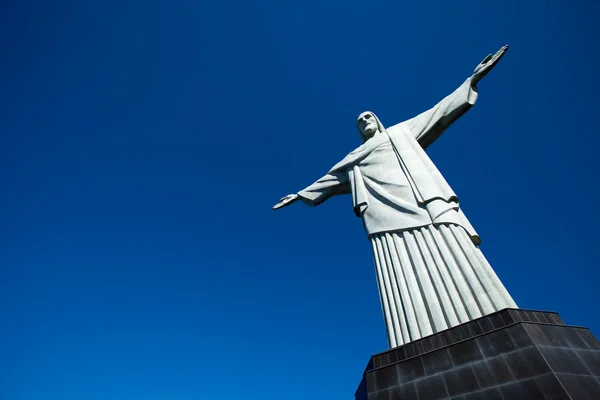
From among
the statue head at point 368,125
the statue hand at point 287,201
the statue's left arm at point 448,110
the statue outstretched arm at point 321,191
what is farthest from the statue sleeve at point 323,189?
the statue's left arm at point 448,110

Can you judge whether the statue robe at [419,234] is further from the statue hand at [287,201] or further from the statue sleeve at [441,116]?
the statue hand at [287,201]

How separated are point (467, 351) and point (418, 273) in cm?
179

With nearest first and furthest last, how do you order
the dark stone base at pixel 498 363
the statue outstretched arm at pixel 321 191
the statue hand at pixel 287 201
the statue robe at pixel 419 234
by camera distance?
the dark stone base at pixel 498 363 → the statue robe at pixel 419 234 → the statue outstretched arm at pixel 321 191 → the statue hand at pixel 287 201

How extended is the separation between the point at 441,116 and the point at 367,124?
218 centimetres

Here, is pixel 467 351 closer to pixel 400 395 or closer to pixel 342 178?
pixel 400 395

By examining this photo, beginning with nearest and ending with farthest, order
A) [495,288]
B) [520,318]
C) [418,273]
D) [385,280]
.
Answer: [520,318] → [495,288] → [418,273] → [385,280]

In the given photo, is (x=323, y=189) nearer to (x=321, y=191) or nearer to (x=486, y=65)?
(x=321, y=191)

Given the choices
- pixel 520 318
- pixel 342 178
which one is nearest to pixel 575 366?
pixel 520 318

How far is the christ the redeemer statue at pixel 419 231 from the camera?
5.29m

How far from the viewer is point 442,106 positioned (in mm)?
8398

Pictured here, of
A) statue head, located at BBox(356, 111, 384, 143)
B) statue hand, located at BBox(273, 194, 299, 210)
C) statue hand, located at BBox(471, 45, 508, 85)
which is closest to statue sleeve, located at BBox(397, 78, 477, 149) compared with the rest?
statue hand, located at BBox(471, 45, 508, 85)

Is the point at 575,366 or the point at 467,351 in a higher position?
the point at 467,351

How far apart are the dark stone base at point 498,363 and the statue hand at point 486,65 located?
553 centimetres

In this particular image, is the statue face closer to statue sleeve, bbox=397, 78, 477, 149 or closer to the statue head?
the statue head
